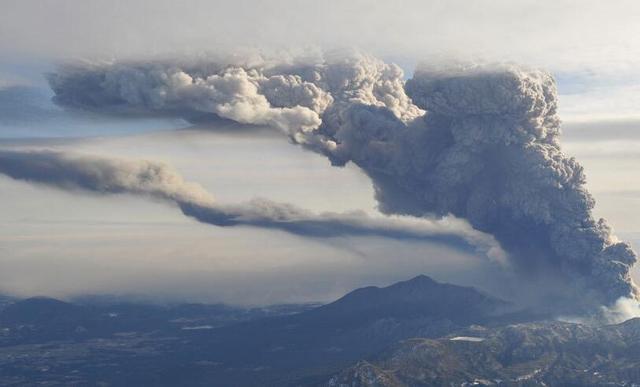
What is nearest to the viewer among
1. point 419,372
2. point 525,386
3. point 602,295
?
point 602,295

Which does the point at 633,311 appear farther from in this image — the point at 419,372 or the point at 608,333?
the point at 419,372

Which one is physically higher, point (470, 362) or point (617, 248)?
point (617, 248)

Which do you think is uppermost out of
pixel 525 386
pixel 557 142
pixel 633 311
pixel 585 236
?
pixel 557 142

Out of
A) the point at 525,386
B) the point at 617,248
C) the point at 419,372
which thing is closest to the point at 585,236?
the point at 617,248

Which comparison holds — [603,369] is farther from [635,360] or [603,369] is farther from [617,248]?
[617,248]

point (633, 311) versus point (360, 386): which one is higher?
point (633, 311)

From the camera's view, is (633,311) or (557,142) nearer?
(557,142)

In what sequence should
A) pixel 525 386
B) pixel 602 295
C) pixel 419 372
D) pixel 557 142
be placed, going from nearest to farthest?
1. pixel 557 142
2. pixel 602 295
3. pixel 525 386
4. pixel 419 372

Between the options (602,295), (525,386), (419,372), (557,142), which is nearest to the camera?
(557,142)

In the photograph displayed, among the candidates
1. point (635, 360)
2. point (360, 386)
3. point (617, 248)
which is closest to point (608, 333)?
point (635, 360)
